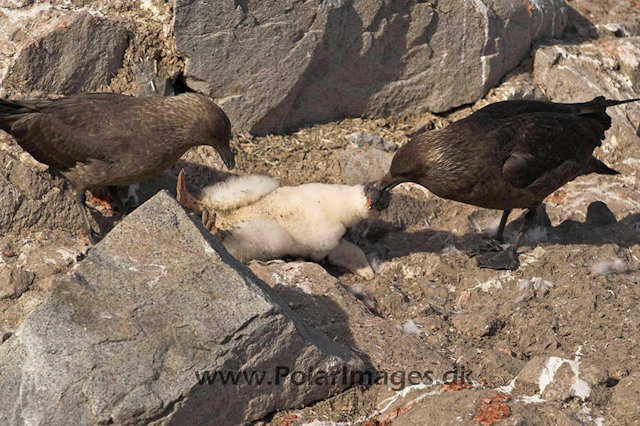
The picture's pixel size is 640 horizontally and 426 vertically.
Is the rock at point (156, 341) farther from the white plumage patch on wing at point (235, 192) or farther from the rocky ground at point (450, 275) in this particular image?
the white plumage patch on wing at point (235, 192)

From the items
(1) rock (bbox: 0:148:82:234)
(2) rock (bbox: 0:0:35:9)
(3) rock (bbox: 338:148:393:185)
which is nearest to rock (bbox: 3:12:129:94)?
(2) rock (bbox: 0:0:35:9)

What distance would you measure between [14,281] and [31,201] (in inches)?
34.9

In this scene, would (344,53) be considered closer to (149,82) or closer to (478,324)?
(149,82)

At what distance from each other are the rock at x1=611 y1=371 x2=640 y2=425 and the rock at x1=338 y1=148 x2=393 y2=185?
11.2ft

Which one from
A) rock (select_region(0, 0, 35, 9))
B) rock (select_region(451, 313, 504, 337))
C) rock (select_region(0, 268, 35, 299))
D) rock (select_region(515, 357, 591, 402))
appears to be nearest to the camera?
rock (select_region(515, 357, 591, 402))

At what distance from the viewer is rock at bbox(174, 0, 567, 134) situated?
6.91 meters

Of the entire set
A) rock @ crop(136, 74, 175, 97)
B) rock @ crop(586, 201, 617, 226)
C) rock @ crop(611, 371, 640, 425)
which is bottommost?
rock @ crop(586, 201, 617, 226)

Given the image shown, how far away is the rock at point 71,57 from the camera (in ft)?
20.8

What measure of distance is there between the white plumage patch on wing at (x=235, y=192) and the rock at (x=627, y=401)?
3.37m

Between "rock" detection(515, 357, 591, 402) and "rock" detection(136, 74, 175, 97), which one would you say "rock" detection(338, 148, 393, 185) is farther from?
"rock" detection(515, 357, 591, 402)

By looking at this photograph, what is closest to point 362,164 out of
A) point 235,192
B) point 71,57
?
point 235,192

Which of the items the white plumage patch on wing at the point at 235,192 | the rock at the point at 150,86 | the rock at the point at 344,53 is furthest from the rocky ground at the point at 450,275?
the white plumage patch on wing at the point at 235,192

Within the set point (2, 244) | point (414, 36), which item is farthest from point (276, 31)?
point (2, 244)

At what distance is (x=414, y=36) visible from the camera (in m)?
7.79
